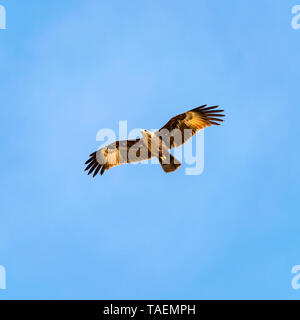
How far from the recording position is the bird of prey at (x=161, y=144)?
46.4 ft

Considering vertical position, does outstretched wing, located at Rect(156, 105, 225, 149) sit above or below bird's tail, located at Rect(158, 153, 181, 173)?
above

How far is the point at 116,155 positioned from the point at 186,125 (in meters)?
2.68

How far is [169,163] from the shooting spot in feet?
46.1

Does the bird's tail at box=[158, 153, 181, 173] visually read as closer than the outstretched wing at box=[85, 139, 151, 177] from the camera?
Yes

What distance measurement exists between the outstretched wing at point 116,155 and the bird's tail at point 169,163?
2.90 feet

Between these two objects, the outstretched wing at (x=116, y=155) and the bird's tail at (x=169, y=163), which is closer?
the bird's tail at (x=169, y=163)

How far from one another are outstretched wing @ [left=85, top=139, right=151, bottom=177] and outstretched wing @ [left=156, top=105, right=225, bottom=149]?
3.12 feet

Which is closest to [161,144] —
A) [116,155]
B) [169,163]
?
[169,163]

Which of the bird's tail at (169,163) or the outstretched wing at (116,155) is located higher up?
the outstretched wing at (116,155)

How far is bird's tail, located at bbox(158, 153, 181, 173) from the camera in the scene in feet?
45.9

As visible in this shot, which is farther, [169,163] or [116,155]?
[116,155]

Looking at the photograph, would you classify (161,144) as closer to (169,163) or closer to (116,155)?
(169,163)
